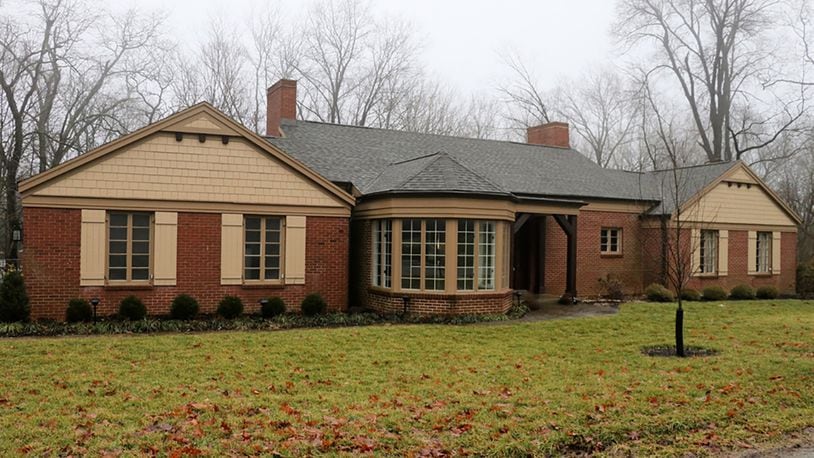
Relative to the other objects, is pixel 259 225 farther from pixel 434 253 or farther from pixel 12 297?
pixel 12 297

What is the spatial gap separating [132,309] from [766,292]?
69.9 ft

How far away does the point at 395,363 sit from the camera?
34.4ft

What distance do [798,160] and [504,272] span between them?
114ft

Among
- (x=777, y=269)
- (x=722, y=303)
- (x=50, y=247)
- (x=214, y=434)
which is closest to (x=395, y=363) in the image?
(x=214, y=434)

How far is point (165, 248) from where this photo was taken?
49.9ft

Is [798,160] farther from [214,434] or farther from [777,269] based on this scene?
[214,434]

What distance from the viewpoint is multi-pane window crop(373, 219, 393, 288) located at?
55.7 ft

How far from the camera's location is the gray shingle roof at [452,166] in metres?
17.0

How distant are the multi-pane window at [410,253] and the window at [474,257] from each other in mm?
1069

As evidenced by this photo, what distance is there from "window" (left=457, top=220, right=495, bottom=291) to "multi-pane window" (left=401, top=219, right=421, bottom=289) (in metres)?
1.07

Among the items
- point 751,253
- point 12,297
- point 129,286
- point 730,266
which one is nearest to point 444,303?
point 129,286

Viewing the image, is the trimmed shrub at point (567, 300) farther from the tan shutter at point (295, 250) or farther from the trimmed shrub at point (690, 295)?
the tan shutter at point (295, 250)

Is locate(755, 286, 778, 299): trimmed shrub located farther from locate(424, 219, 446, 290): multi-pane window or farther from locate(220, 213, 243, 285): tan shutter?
locate(220, 213, 243, 285): tan shutter

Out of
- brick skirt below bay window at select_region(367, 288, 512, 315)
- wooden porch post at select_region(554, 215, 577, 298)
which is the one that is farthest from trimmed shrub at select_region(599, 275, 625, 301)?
brick skirt below bay window at select_region(367, 288, 512, 315)
